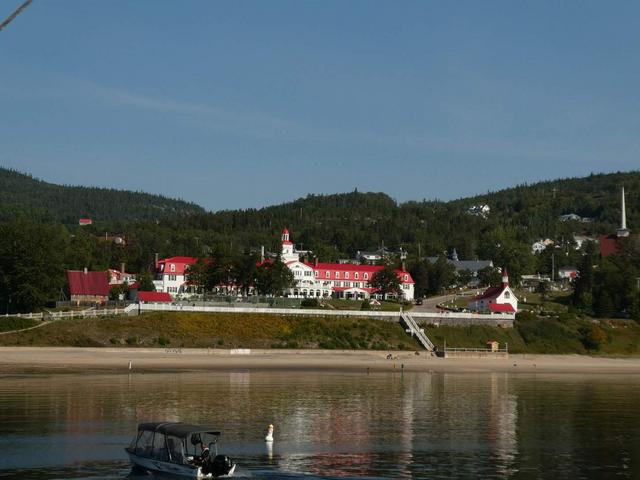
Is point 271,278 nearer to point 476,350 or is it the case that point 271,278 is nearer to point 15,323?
point 476,350

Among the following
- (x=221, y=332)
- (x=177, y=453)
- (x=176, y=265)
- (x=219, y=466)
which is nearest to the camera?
(x=219, y=466)

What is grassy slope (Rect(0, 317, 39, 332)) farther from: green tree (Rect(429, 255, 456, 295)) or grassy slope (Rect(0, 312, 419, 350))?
green tree (Rect(429, 255, 456, 295))

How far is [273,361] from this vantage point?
303ft

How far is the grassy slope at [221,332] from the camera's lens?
92.9m

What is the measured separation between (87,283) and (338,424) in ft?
271

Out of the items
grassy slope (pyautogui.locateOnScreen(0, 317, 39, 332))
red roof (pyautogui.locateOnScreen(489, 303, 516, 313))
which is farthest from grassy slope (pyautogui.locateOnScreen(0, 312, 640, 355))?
red roof (pyautogui.locateOnScreen(489, 303, 516, 313))

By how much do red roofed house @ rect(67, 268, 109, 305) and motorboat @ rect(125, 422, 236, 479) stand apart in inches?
3458

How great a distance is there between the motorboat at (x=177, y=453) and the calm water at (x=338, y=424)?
2.94 feet

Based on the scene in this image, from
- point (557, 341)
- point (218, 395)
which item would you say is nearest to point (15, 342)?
point (218, 395)

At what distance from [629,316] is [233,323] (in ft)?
191

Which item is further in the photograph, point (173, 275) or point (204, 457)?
point (173, 275)

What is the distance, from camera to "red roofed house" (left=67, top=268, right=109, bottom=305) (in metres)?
125

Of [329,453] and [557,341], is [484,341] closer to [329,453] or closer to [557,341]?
[557,341]

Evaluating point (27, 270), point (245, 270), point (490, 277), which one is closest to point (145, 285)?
point (245, 270)
